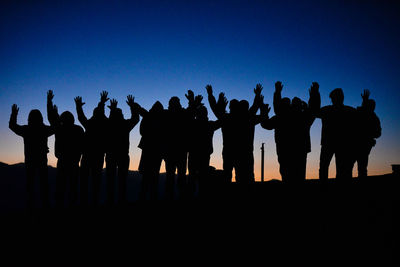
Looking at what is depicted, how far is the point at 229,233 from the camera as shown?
3.51m

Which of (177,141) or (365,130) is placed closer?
(365,130)

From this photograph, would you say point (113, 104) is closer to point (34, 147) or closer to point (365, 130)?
point (34, 147)

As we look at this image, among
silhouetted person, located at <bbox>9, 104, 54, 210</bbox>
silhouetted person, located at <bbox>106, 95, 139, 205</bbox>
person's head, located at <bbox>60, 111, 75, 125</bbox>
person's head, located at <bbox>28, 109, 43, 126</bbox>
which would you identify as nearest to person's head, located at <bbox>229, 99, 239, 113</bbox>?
silhouetted person, located at <bbox>106, 95, 139, 205</bbox>

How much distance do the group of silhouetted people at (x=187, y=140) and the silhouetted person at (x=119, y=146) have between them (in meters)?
0.02

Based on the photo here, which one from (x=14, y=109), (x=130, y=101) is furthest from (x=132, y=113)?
(x=14, y=109)

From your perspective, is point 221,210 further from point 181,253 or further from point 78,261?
point 78,261

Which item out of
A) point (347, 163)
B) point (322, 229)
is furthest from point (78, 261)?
point (347, 163)

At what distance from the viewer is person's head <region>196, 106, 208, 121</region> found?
660 cm

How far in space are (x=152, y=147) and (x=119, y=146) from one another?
0.87 m

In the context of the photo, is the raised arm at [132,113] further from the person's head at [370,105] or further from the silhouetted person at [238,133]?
the person's head at [370,105]

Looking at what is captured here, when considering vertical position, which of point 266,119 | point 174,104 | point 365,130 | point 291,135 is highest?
point 174,104

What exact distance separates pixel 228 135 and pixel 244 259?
338cm

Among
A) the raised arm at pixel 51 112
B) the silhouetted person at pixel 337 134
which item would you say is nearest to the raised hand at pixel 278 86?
the silhouetted person at pixel 337 134

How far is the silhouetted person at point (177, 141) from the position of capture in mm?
6278
